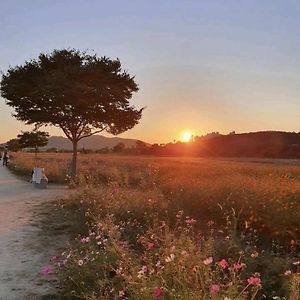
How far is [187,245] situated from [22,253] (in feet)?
11.1

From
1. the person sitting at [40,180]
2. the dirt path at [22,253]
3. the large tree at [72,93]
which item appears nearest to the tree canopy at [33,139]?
the large tree at [72,93]

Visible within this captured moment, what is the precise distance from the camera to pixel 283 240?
7426 millimetres

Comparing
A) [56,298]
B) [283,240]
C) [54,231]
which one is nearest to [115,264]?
[56,298]

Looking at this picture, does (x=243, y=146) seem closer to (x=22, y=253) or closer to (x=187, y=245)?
(x=22, y=253)

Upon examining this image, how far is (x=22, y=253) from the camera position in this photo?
295 inches

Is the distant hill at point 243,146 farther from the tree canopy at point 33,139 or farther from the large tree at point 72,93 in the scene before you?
the large tree at point 72,93

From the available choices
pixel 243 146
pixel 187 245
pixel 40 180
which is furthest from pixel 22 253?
pixel 243 146

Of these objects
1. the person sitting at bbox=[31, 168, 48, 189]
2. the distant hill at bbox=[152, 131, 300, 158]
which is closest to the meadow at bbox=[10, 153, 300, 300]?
the person sitting at bbox=[31, 168, 48, 189]

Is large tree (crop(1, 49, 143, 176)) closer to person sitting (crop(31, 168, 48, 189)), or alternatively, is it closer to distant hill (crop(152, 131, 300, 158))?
person sitting (crop(31, 168, 48, 189))

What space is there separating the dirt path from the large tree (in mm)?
8940

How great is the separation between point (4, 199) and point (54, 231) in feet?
20.0

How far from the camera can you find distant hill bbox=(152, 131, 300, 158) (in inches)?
2667

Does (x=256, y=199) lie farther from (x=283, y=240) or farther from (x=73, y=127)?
(x=73, y=127)

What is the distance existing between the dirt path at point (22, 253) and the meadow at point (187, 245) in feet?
0.91
